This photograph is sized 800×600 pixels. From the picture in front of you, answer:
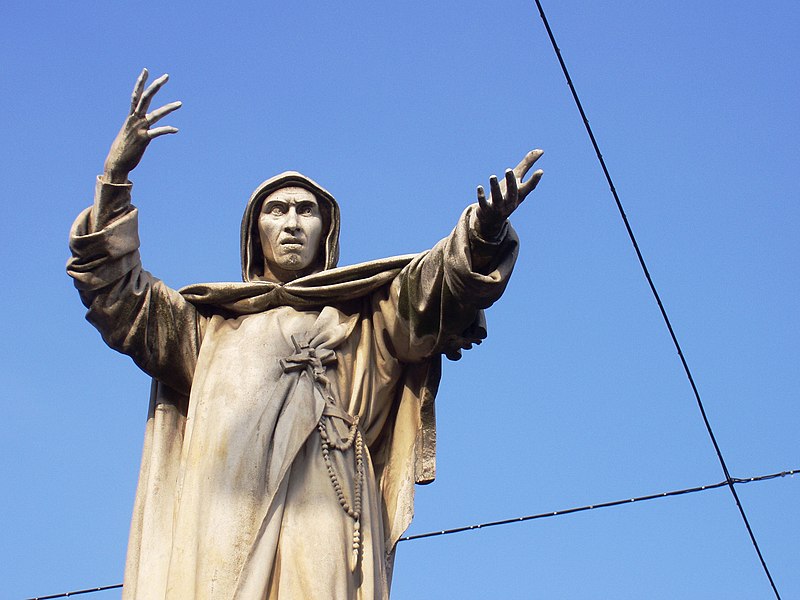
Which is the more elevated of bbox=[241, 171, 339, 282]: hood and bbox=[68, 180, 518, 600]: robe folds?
bbox=[241, 171, 339, 282]: hood

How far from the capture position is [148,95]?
9.83 m

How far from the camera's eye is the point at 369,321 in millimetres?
10234

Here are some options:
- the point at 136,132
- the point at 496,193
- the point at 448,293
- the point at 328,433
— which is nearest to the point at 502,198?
the point at 496,193

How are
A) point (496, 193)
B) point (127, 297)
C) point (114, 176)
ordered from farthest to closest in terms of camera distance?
point (127, 297)
point (114, 176)
point (496, 193)

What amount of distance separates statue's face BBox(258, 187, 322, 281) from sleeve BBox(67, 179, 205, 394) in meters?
0.56

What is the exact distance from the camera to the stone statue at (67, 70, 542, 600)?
927 centimetres

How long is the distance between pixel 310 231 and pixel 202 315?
0.80 metres

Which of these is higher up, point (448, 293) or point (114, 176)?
point (114, 176)

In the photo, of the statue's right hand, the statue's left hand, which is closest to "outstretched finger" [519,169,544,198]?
the statue's left hand

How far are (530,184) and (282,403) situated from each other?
1.77 meters

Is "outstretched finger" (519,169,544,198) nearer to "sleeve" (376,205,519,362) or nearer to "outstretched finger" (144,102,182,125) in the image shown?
"sleeve" (376,205,519,362)

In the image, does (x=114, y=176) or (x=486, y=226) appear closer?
(x=486, y=226)

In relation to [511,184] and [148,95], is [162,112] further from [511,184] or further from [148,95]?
[511,184]

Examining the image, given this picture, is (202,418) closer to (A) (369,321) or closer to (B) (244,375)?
(B) (244,375)
